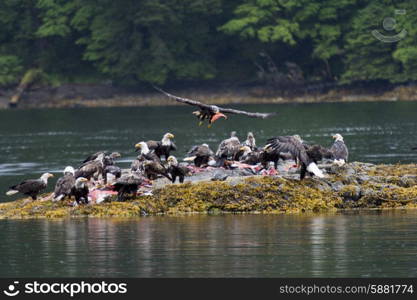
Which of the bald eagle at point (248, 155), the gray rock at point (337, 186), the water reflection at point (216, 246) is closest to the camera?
the water reflection at point (216, 246)

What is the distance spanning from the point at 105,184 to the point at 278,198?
502 cm

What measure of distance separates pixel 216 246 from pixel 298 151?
266 inches

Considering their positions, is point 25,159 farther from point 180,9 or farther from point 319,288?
point 180,9

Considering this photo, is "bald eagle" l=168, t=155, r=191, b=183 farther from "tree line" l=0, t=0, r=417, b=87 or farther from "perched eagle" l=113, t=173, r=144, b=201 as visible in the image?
"tree line" l=0, t=0, r=417, b=87

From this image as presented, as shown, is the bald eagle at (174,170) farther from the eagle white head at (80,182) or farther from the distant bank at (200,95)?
the distant bank at (200,95)

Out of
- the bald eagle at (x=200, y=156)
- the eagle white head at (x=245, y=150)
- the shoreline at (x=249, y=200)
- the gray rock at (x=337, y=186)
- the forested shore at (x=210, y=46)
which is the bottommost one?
the shoreline at (x=249, y=200)

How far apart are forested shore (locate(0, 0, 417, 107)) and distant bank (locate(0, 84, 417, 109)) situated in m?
0.18

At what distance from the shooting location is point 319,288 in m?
22.2

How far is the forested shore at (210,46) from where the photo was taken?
108 meters

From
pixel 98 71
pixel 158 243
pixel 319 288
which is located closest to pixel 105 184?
pixel 158 243

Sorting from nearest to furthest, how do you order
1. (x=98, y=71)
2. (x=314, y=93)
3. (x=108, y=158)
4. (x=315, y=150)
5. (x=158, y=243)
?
(x=158, y=243) → (x=315, y=150) → (x=108, y=158) → (x=314, y=93) → (x=98, y=71)

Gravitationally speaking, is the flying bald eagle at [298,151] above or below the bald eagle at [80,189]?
above

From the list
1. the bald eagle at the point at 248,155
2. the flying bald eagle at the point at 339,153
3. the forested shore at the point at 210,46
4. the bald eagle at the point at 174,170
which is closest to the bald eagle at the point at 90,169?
the bald eagle at the point at 174,170

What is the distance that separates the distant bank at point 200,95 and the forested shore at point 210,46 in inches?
7.1
